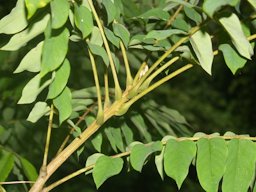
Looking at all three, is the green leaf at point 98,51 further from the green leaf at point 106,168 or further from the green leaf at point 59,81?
the green leaf at point 106,168

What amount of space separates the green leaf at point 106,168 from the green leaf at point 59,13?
266 mm

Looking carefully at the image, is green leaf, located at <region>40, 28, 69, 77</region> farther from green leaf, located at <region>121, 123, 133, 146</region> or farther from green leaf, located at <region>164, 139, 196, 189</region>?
green leaf, located at <region>121, 123, 133, 146</region>

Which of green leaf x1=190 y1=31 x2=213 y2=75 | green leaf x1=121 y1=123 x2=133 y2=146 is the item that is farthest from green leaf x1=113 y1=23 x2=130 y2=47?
green leaf x1=121 y1=123 x2=133 y2=146

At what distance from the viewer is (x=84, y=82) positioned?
6.20 ft

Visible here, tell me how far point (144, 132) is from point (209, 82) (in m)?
3.68

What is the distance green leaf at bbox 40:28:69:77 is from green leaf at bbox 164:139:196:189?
0.80 feet

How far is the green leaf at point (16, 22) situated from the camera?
84 centimetres

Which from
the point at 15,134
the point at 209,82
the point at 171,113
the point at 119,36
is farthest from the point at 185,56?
the point at 209,82

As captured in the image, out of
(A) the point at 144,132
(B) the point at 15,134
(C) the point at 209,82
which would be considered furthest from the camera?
(C) the point at 209,82

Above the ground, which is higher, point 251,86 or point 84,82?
point 84,82

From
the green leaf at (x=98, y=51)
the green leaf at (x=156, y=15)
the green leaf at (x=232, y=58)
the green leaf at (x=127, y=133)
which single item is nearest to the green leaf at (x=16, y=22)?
the green leaf at (x=98, y=51)

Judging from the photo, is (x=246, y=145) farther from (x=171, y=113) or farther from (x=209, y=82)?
(x=209, y=82)

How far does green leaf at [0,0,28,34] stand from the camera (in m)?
0.84

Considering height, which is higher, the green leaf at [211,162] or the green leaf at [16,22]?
the green leaf at [16,22]
